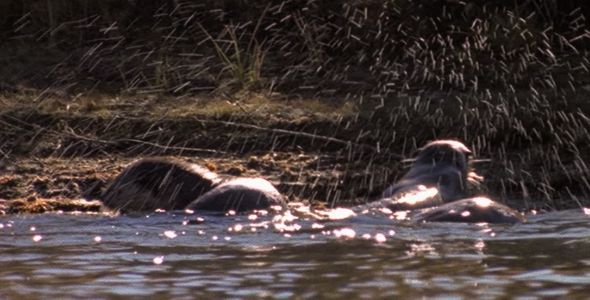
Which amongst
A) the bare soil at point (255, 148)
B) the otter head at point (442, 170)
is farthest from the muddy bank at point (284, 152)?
the otter head at point (442, 170)

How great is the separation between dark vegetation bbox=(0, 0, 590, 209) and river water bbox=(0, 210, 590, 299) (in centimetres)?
145

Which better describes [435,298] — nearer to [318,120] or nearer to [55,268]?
[55,268]

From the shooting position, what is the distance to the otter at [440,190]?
761cm

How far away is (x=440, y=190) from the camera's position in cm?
866

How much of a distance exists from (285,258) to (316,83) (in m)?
4.58

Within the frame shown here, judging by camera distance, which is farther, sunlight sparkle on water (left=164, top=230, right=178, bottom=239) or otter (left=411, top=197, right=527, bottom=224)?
otter (left=411, top=197, right=527, bottom=224)

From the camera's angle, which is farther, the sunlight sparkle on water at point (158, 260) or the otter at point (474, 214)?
the otter at point (474, 214)

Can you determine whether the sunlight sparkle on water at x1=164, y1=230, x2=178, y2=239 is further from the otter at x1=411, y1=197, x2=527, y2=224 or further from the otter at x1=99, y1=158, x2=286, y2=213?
the otter at x1=411, y1=197, x2=527, y2=224

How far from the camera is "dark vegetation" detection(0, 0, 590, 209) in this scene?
9.61 metres

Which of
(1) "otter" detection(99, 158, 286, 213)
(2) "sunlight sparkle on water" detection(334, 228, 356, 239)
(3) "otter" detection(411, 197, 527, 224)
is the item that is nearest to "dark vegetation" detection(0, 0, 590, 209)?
(1) "otter" detection(99, 158, 286, 213)

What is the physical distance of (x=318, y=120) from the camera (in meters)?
10.0

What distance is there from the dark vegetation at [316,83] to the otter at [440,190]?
449 millimetres

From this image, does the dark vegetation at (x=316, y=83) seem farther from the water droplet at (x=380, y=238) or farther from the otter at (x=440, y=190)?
the water droplet at (x=380, y=238)

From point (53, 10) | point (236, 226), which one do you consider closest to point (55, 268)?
point (236, 226)
